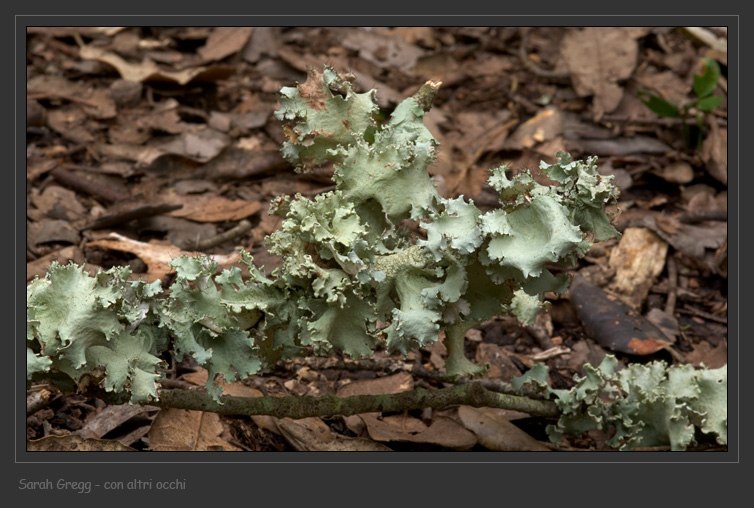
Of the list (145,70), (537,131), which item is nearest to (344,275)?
(537,131)

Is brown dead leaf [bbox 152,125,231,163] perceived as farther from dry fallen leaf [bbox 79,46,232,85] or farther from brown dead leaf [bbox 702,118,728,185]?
brown dead leaf [bbox 702,118,728,185]

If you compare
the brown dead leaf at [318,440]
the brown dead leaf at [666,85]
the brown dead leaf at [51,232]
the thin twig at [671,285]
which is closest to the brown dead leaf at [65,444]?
the brown dead leaf at [318,440]

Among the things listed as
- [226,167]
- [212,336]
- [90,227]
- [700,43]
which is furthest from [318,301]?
[700,43]

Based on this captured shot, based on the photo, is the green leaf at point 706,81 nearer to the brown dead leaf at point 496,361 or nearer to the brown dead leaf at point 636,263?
the brown dead leaf at point 636,263

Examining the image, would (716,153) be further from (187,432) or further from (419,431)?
(187,432)

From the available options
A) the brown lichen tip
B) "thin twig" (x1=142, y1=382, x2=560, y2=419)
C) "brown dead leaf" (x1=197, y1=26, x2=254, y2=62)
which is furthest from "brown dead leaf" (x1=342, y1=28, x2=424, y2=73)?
"thin twig" (x1=142, y1=382, x2=560, y2=419)

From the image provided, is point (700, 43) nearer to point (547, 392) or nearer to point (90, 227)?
point (547, 392)
